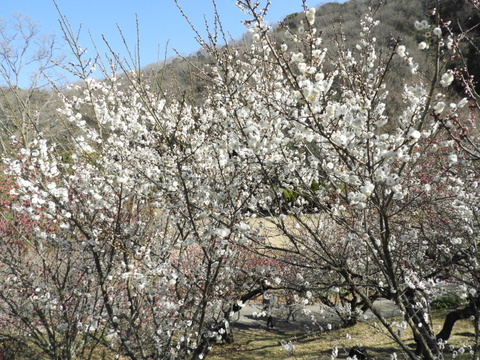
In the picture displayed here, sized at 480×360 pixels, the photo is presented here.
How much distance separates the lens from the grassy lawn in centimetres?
746

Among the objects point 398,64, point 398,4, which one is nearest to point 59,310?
point 398,64

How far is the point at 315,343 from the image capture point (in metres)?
8.48

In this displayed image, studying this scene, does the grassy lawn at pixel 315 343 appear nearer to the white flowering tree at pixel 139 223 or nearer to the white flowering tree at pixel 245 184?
the white flowering tree at pixel 245 184

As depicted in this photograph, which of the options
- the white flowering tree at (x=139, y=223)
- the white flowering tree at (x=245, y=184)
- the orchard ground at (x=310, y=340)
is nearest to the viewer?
the white flowering tree at (x=245, y=184)

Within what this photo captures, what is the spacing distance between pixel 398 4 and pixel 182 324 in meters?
37.8

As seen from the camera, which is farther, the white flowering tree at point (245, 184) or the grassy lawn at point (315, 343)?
the grassy lawn at point (315, 343)

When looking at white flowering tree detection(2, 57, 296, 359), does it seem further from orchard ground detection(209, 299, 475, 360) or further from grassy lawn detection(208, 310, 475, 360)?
grassy lawn detection(208, 310, 475, 360)

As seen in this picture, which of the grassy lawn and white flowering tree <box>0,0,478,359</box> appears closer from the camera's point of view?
white flowering tree <box>0,0,478,359</box>

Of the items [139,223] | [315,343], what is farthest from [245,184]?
[315,343]

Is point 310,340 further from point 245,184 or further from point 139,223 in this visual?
point 245,184

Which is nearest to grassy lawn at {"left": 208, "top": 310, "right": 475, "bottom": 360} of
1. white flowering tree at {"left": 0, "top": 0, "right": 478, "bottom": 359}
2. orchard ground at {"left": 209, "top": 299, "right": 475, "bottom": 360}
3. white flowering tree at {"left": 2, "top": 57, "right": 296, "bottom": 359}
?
orchard ground at {"left": 209, "top": 299, "right": 475, "bottom": 360}

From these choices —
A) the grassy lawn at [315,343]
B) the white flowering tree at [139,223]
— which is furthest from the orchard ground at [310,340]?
the white flowering tree at [139,223]

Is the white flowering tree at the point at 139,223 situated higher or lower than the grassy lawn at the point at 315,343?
higher

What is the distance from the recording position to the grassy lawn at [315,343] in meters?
7.46
